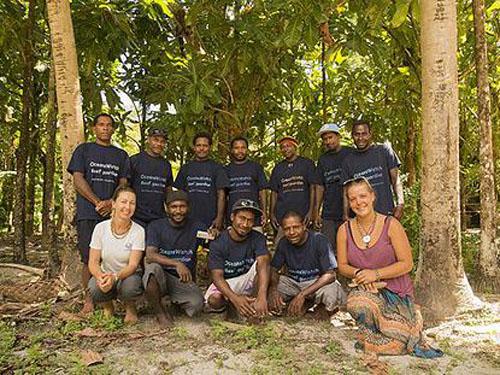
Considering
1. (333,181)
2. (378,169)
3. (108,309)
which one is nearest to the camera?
(108,309)

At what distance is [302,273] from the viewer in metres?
4.68

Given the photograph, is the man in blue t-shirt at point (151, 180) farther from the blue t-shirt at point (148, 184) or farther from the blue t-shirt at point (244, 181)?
the blue t-shirt at point (244, 181)

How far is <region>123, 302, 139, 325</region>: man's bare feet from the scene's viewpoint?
14.4 ft

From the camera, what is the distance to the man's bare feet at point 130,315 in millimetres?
4387

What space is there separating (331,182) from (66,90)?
3.04m

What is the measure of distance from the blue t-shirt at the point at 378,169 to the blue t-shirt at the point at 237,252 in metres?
1.17

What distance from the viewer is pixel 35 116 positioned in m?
10.4

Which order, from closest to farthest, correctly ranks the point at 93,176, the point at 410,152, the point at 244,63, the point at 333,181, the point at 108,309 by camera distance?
the point at 108,309, the point at 93,176, the point at 333,181, the point at 244,63, the point at 410,152

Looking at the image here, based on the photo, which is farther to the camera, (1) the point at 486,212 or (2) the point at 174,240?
(1) the point at 486,212

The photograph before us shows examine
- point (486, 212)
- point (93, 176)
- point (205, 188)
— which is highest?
point (93, 176)

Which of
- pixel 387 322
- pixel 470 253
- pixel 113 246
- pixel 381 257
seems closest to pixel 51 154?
pixel 113 246

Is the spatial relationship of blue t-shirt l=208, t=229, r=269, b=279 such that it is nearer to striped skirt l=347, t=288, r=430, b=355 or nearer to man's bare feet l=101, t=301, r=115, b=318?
man's bare feet l=101, t=301, r=115, b=318

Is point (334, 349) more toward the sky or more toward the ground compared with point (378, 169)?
more toward the ground

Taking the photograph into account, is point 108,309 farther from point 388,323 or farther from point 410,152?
point 410,152
